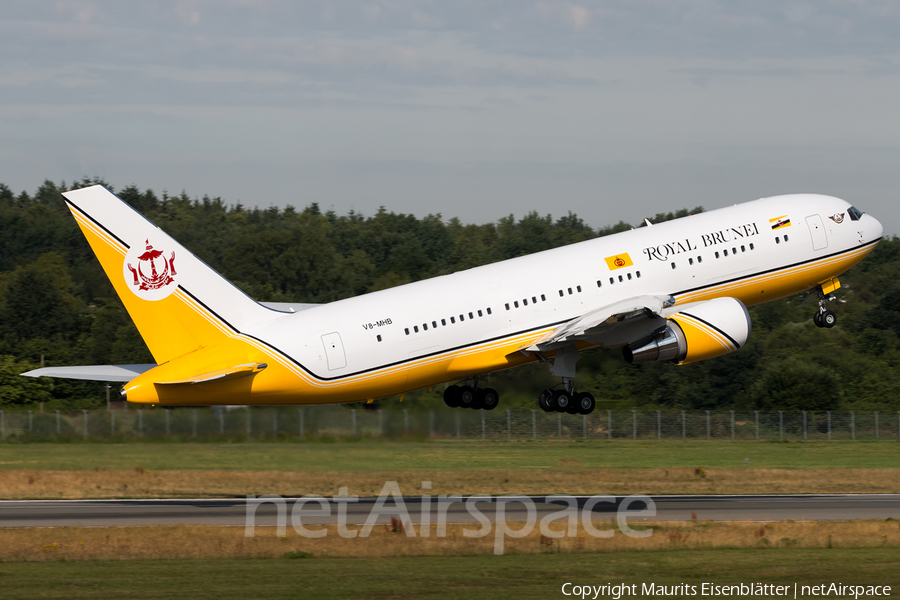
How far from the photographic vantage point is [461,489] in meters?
51.1

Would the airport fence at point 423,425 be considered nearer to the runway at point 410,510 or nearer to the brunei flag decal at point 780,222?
the runway at point 410,510

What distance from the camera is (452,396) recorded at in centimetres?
4856

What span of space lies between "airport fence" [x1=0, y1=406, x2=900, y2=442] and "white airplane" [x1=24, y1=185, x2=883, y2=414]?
3.19m

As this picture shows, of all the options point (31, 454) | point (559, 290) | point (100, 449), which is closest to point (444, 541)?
point (559, 290)

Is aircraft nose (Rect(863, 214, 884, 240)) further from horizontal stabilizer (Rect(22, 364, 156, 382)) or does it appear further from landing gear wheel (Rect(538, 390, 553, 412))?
horizontal stabilizer (Rect(22, 364, 156, 382))

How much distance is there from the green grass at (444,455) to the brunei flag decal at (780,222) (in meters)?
16.7

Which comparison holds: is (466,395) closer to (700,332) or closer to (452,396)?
(452,396)

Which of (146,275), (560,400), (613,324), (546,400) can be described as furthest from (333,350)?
(613,324)

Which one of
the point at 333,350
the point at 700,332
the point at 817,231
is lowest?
the point at 333,350

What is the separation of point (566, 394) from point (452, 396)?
5.03 metres

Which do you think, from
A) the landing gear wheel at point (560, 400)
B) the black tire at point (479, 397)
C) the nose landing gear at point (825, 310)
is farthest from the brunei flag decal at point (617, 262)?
the nose landing gear at point (825, 310)

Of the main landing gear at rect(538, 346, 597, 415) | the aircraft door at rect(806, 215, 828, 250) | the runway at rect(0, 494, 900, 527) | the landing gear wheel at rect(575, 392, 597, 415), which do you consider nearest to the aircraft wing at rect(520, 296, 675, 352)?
the main landing gear at rect(538, 346, 597, 415)

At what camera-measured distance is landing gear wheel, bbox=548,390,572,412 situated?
151 feet

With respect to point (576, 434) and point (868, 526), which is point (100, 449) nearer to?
point (576, 434)
